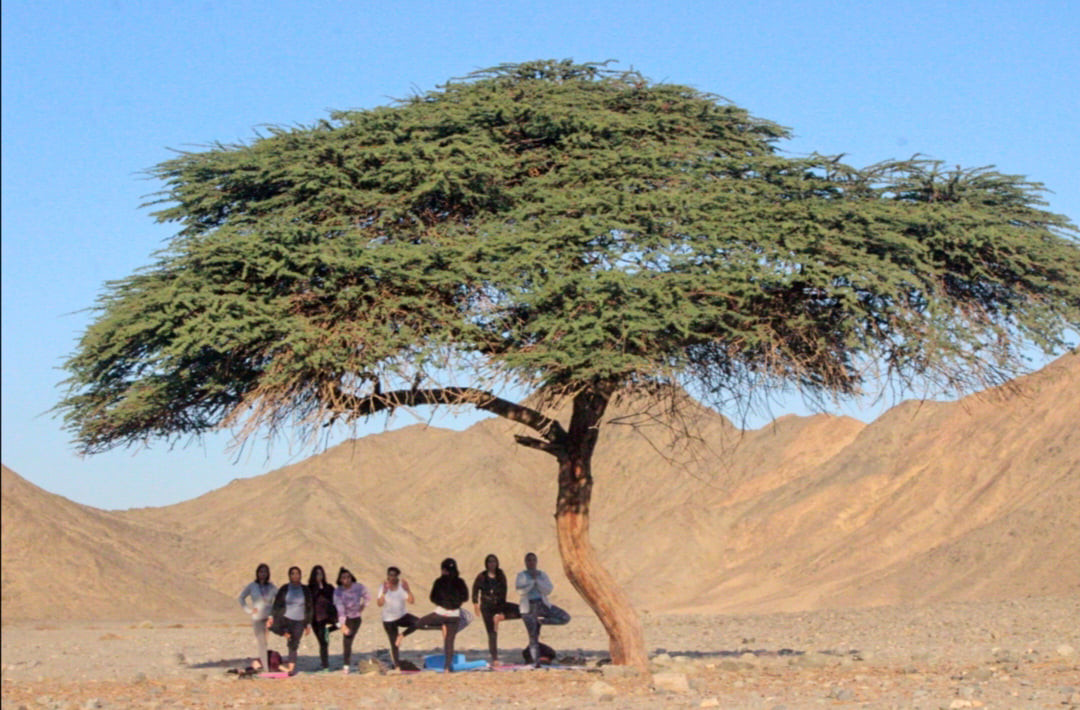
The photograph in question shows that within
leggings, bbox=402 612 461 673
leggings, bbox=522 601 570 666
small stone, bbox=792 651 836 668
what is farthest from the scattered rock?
leggings, bbox=402 612 461 673

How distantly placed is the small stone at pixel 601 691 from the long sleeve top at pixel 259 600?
14.5ft

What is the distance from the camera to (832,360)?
15789 mm

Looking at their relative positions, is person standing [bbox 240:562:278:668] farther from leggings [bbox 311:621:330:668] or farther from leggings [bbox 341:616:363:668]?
leggings [bbox 341:616:363:668]

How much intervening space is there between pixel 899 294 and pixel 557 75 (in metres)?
5.24

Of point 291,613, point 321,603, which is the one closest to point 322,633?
point 321,603

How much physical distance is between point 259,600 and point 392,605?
5.18ft

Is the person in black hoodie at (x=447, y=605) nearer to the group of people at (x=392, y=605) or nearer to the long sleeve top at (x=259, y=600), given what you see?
the group of people at (x=392, y=605)

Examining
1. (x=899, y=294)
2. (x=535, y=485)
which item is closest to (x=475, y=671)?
(x=899, y=294)

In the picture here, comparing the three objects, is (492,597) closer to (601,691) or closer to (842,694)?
(601,691)

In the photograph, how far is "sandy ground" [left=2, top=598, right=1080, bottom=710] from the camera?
12.2 meters

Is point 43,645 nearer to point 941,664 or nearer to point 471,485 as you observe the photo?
point 941,664

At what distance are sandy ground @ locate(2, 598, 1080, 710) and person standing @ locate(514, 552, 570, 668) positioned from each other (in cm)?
70

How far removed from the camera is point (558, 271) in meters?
14.0

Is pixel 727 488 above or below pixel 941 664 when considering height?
above
